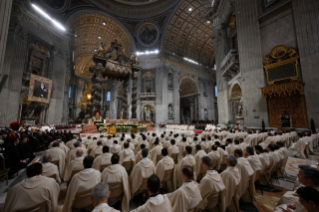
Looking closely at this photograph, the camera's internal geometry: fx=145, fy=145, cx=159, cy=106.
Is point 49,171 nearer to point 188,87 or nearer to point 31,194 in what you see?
point 31,194

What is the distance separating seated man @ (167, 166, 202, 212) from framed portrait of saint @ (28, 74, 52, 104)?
54.5 ft

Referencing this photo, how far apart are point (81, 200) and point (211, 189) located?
195 centimetres

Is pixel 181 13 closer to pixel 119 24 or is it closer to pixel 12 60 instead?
pixel 119 24

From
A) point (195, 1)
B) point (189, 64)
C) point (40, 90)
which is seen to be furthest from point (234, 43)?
point (40, 90)

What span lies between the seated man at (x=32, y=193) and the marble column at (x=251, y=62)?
11615 mm

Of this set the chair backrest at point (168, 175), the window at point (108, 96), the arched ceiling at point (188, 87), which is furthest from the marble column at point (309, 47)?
the window at point (108, 96)

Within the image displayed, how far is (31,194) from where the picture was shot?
177 centimetres

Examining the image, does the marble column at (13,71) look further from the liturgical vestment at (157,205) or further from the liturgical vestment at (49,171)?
the liturgical vestment at (157,205)

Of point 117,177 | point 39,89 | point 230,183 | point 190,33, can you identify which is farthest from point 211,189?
point 190,33

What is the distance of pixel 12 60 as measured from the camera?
1217 centimetres

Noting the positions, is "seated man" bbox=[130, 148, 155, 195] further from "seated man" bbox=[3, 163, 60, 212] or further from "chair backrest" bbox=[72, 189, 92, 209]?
"seated man" bbox=[3, 163, 60, 212]

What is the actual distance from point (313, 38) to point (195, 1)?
16086 mm

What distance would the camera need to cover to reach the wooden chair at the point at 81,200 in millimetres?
2132

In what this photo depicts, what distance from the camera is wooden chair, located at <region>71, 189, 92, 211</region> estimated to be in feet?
6.99
